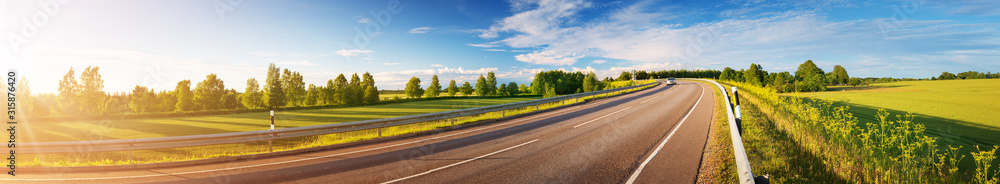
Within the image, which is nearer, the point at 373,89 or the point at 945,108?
the point at 945,108

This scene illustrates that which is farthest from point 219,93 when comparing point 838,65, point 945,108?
point 838,65

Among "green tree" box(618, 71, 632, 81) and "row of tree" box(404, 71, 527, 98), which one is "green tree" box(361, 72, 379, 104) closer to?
"row of tree" box(404, 71, 527, 98)

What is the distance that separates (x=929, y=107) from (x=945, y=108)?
2110 mm

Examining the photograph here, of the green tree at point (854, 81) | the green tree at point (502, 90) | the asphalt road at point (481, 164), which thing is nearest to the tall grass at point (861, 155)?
the asphalt road at point (481, 164)

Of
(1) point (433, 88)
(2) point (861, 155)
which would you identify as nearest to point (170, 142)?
(2) point (861, 155)

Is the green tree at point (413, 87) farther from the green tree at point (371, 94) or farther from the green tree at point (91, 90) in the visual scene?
the green tree at point (91, 90)

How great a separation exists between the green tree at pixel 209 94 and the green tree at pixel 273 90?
6648 millimetres

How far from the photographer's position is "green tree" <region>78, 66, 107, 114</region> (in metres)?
42.2

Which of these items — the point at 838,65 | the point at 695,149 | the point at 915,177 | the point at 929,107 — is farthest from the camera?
the point at 838,65

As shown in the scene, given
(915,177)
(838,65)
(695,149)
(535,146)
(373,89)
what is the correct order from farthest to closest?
(838,65)
(373,89)
(535,146)
(695,149)
(915,177)

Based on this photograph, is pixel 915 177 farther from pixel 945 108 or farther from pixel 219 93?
pixel 219 93

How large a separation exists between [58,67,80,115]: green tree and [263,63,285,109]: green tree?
20.5 metres

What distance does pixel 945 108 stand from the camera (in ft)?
88.6

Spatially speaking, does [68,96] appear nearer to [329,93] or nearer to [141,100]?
[141,100]
